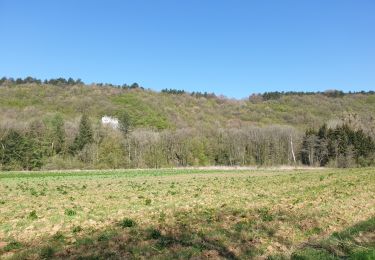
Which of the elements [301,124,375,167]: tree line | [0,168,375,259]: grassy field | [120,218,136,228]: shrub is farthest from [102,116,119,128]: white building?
[120,218,136,228]: shrub

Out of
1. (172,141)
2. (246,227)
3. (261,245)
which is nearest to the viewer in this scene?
(261,245)

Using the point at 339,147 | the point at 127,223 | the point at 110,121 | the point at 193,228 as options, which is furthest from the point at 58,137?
the point at 193,228

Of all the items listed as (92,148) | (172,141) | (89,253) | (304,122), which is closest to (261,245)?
(89,253)

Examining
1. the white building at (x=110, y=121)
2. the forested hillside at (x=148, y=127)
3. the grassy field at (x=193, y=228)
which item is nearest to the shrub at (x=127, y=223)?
the grassy field at (x=193, y=228)

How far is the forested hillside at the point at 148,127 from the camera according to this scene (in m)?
92.8

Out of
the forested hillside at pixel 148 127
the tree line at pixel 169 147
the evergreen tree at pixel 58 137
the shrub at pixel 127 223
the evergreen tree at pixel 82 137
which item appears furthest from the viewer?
the evergreen tree at pixel 82 137

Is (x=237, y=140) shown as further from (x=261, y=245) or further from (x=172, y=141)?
(x=261, y=245)

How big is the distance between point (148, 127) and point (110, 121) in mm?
11986

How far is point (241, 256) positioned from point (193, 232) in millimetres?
2380

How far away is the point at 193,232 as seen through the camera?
11992mm

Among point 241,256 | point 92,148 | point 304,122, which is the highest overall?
point 304,122

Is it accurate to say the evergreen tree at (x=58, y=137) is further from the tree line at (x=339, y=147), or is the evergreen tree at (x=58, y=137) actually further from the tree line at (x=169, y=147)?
the tree line at (x=339, y=147)

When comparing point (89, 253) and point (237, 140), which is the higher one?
point (237, 140)

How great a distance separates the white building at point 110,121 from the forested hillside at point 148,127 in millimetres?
2588
